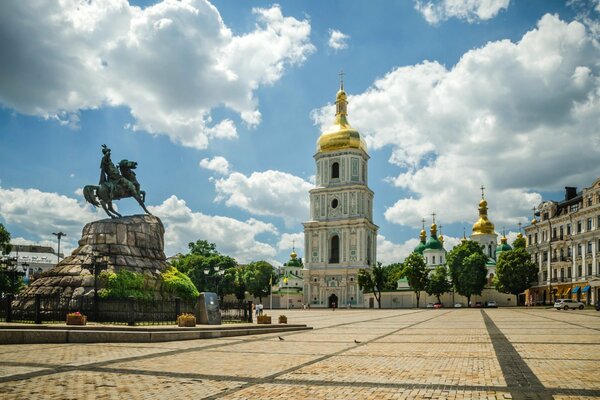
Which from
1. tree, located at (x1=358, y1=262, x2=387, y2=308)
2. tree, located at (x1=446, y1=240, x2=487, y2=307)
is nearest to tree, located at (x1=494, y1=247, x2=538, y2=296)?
tree, located at (x1=446, y1=240, x2=487, y2=307)

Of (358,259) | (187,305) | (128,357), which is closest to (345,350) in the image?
(128,357)

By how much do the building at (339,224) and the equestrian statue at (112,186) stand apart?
62627mm

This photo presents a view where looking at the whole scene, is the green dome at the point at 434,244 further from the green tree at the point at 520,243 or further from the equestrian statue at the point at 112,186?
the equestrian statue at the point at 112,186

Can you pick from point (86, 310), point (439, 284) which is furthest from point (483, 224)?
point (86, 310)

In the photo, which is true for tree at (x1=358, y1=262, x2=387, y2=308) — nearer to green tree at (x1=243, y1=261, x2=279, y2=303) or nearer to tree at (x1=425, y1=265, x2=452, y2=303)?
tree at (x1=425, y1=265, x2=452, y2=303)

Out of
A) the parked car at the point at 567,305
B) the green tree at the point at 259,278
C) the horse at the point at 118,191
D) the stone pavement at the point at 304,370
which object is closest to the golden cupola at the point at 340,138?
the green tree at the point at 259,278

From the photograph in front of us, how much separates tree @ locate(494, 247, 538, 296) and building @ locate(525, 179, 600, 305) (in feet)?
3.75

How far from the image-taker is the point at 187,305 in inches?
1151

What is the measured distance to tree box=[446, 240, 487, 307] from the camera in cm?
8056

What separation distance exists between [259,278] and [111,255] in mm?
66889

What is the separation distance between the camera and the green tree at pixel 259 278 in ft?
311

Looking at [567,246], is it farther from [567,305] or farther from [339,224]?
[339,224]

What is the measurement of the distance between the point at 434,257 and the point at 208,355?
10340 centimetres

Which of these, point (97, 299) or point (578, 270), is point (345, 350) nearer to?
point (97, 299)
